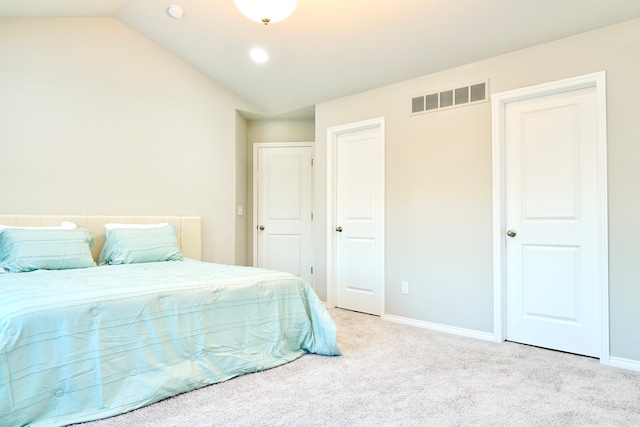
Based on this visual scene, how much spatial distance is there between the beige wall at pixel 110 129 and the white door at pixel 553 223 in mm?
2951

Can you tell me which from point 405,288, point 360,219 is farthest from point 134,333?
point 360,219

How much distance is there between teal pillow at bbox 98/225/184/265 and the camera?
3.41m

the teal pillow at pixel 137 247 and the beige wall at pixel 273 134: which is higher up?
the beige wall at pixel 273 134

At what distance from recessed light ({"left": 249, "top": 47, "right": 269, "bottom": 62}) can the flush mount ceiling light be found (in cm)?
113

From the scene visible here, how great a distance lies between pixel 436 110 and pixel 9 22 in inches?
144

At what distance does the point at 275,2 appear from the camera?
8.48 feet

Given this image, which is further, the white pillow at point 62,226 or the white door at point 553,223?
the white pillow at point 62,226

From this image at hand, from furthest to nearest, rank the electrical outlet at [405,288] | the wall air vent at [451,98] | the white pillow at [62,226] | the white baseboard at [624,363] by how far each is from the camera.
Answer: the electrical outlet at [405,288], the wall air vent at [451,98], the white pillow at [62,226], the white baseboard at [624,363]

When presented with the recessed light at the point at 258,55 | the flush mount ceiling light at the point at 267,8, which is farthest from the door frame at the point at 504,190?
the recessed light at the point at 258,55

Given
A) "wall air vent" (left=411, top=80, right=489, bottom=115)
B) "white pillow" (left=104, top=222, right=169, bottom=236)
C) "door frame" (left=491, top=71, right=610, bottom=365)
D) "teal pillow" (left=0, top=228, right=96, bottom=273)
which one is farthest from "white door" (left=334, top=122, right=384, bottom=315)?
"teal pillow" (left=0, top=228, right=96, bottom=273)

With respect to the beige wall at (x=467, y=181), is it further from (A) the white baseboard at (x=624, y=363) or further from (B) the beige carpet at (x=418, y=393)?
(B) the beige carpet at (x=418, y=393)

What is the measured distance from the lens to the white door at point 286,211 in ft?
16.9

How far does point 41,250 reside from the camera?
298 centimetres

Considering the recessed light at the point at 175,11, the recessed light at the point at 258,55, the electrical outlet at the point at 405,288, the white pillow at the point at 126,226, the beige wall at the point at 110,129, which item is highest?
the recessed light at the point at 175,11
